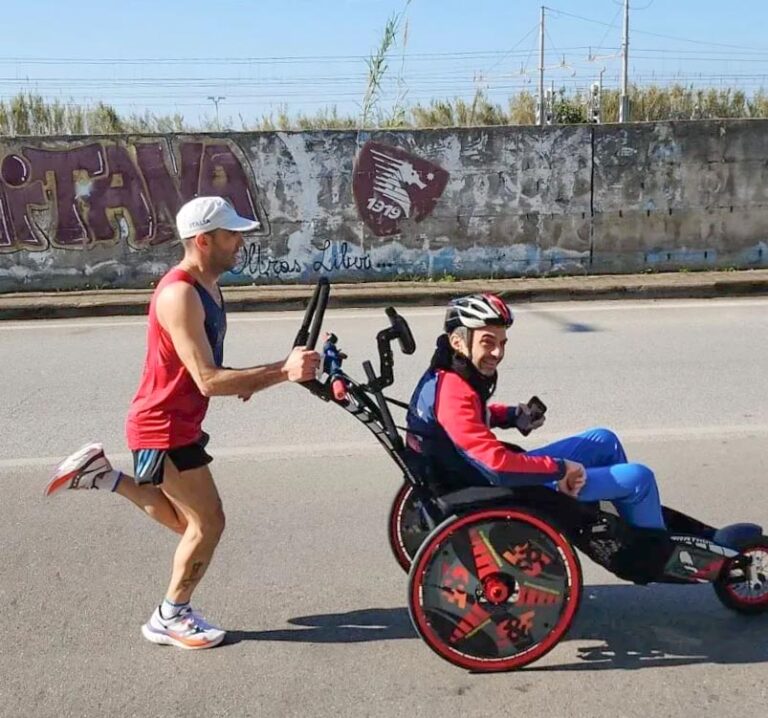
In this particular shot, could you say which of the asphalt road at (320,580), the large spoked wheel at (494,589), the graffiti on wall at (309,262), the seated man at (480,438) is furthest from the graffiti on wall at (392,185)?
the large spoked wheel at (494,589)

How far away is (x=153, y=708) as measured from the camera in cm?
314

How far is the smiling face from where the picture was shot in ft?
11.1

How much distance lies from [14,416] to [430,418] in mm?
4365

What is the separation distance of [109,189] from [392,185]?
12.2 ft

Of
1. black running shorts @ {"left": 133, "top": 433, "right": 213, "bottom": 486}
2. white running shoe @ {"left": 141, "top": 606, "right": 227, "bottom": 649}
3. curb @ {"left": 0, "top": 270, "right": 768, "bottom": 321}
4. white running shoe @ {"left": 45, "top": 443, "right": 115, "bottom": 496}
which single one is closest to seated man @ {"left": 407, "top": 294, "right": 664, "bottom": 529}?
black running shorts @ {"left": 133, "top": 433, "right": 213, "bottom": 486}

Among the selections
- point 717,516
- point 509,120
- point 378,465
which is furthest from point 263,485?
point 509,120

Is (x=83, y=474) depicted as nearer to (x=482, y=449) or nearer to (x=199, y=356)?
(x=199, y=356)

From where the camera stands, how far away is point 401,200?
12656mm

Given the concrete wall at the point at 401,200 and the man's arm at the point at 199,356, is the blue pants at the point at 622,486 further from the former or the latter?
the concrete wall at the point at 401,200

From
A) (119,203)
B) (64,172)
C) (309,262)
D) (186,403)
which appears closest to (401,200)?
(309,262)

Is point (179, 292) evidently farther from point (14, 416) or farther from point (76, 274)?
point (76, 274)

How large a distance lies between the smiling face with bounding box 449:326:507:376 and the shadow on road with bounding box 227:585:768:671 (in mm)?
1083

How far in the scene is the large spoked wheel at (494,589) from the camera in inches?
127

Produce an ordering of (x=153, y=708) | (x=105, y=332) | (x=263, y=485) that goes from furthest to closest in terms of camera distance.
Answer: (x=105, y=332)
(x=263, y=485)
(x=153, y=708)
